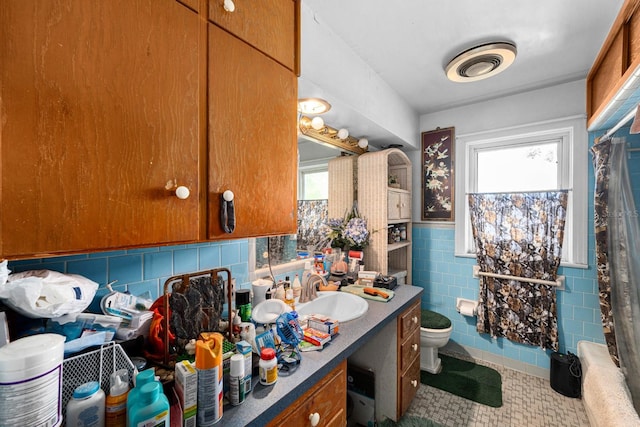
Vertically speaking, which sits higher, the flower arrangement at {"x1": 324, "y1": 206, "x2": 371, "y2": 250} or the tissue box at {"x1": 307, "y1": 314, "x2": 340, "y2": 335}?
the flower arrangement at {"x1": 324, "y1": 206, "x2": 371, "y2": 250}

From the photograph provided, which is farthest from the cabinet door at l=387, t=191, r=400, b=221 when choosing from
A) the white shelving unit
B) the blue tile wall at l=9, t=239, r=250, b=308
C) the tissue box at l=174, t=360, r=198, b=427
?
the tissue box at l=174, t=360, r=198, b=427

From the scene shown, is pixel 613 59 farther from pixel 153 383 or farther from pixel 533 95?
pixel 153 383

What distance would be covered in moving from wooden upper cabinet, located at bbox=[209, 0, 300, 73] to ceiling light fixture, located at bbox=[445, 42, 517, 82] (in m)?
1.20

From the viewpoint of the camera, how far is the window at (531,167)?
6.92 feet

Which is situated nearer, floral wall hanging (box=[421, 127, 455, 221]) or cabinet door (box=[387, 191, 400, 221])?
cabinet door (box=[387, 191, 400, 221])

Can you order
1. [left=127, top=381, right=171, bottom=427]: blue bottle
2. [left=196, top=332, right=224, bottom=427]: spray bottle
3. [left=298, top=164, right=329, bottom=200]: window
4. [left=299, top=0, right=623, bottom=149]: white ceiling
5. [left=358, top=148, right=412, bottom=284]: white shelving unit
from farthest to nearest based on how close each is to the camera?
[left=358, top=148, right=412, bottom=284]: white shelving unit, [left=298, top=164, right=329, bottom=200]: window, [left=299, top=0, right=623, bottom=149]: white ceiling, [left=196, top=332, right=224, bottom=427]: spray bottle, [left=127, top=381, right=171, bottom=427]: blue bottle

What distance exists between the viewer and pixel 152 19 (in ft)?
2.22

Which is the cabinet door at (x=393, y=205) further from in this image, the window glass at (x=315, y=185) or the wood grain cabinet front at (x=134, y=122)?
the wood grain cabinet front at (x=134, y=122)

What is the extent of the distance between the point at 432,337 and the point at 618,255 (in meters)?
1.35

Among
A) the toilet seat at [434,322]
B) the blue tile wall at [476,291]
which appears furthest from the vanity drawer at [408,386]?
the blue tile wall at [476,291]

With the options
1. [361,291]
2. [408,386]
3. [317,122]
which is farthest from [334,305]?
[317,122]

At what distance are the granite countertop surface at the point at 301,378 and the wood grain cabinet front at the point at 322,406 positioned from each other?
2.1 inches

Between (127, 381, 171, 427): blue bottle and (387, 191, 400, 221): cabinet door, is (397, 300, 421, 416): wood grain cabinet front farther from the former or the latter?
(127, 381, 171, 427): blue bottle

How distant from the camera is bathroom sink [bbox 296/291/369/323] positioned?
1544mm
